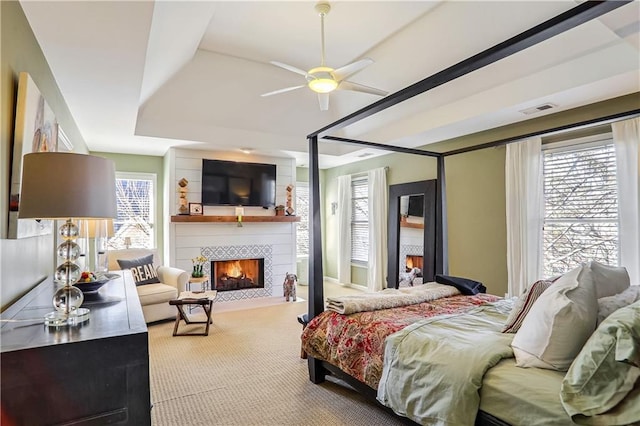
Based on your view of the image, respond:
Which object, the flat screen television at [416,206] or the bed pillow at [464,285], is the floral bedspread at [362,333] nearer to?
the bed pillow at [464,285]

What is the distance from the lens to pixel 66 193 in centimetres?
145

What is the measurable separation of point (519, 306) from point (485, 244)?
2.60 metres

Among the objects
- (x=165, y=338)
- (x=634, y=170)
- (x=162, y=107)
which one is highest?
(x=162, y=107)

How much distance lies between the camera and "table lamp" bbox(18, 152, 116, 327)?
143cm

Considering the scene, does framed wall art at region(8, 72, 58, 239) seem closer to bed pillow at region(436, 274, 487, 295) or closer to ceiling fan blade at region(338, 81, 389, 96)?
ceiling fan blade at region(338, 81, 389, 96)

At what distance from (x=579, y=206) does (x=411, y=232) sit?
216 centimetres

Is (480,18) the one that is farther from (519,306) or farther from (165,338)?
(165,338)

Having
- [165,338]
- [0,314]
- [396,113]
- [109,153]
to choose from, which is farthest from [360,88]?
[109,153]

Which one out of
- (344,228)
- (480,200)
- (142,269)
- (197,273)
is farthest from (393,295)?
(344,228)

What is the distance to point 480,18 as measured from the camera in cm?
329

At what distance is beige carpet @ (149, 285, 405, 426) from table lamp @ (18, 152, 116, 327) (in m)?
1.28

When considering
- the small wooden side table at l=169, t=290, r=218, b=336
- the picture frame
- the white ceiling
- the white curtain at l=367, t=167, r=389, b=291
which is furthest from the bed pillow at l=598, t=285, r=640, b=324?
the picture frame

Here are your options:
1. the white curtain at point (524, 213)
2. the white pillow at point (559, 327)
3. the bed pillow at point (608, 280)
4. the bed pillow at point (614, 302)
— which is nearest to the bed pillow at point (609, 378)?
the white pillow at point (559, 327)

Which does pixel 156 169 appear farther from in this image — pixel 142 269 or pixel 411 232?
pixel 411 232
